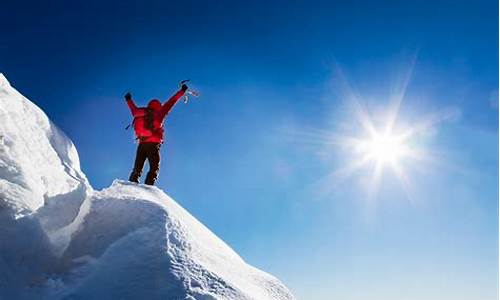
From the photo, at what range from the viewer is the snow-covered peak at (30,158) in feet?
24.2

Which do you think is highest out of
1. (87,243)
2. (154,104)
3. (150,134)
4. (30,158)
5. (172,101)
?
(172,101)

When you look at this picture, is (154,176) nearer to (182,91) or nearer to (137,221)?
(182,91)

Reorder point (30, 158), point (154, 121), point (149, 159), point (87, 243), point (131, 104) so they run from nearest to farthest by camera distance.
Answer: point (87, 243)
point (30, 158)
point (154, 121)
point (149, 159)
point (131, 104)

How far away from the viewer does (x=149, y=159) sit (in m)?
13.8

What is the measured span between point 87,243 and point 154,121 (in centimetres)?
684

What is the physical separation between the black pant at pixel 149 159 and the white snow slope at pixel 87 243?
4.44m

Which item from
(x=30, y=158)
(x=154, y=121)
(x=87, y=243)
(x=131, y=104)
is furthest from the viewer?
(x=131, y=104)

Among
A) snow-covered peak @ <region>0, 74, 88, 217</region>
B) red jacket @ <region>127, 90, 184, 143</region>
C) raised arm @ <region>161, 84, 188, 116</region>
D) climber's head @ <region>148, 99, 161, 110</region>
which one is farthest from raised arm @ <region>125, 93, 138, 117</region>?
snow-covered peak @ <region>0, 74, 88, 217</region>

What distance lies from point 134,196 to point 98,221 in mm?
931

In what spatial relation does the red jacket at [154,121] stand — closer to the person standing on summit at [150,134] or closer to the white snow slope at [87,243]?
the person standing on summit at [150,134]

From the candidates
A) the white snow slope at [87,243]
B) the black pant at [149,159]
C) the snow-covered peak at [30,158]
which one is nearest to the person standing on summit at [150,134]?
the black pant at [149,159]

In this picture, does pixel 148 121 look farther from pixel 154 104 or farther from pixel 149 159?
pixel 149 159

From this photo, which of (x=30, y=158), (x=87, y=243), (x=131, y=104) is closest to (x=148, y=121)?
(x=131, y=104)

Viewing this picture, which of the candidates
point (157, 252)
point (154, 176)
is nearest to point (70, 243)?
point (157, 252)
